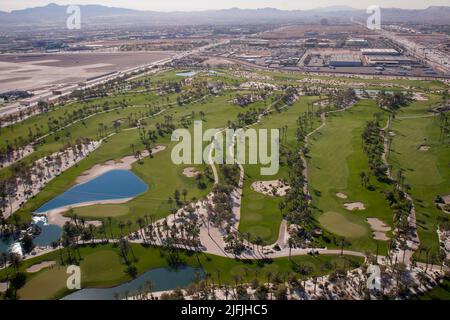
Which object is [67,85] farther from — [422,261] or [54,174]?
[422,261]

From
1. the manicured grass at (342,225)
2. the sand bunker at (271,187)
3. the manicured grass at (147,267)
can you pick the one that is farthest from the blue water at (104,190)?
the manicured grass at (342,225)

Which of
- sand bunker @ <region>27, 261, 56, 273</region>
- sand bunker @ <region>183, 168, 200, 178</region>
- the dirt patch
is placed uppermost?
sand bunker @ <region>183, 168, 200, 178</region>

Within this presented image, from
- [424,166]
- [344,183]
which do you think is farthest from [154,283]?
[424,166]

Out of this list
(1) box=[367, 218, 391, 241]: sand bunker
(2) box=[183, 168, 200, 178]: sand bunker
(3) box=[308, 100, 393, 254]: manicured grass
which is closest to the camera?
(1) box=[367, 218, 391, 241]: sand bunker

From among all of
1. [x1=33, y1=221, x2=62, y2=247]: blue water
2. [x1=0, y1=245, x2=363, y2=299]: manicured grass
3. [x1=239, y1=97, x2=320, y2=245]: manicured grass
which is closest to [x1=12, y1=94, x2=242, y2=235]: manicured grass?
[x1=33, y1=221, x2=62, y2=247]: blue water

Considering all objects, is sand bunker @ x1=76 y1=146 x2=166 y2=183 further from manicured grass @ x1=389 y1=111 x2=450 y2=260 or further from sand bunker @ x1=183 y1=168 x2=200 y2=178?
manicured grass @ x1=389 y1=111 x2=450 y2=260

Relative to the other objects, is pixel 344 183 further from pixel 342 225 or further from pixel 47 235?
pixel 47 235

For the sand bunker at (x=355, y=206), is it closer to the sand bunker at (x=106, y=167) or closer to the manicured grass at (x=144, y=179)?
the manicured grass at (x=144, y=179)
